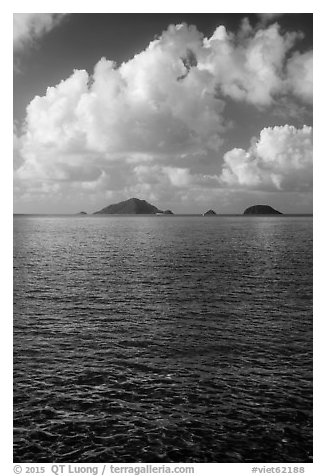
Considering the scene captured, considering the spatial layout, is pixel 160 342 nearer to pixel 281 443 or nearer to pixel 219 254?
pixel 281 443
